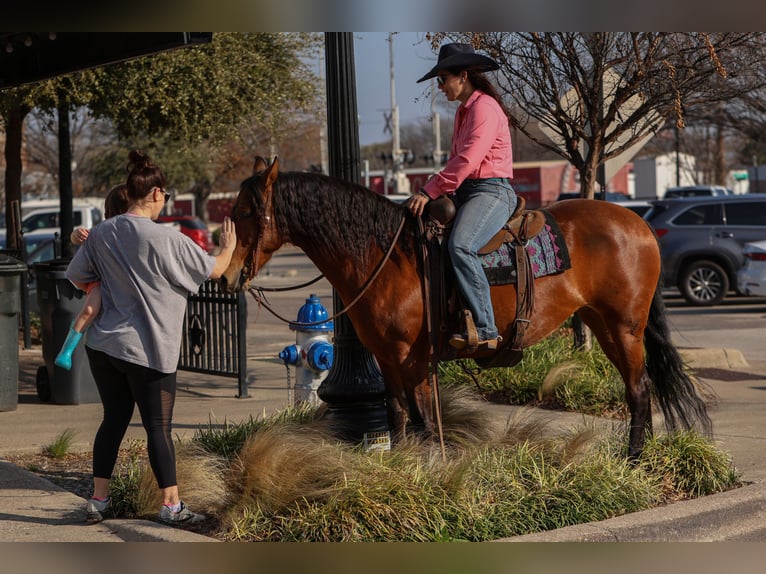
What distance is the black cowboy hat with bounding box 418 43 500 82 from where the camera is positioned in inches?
249

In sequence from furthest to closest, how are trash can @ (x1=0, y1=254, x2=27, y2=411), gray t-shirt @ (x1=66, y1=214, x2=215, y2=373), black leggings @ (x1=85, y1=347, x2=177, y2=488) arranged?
trash can @ (x1=0, y1=254, x2=27, y2=411) < black leggings @ (x1=85, y1=347, x2=177, y2=488) < gray t-shirt @ (x1=66, y1=214, x2=215, y2=373)

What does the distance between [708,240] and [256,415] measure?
42.1 feet

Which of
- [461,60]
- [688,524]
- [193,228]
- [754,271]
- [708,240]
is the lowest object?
[688,524]

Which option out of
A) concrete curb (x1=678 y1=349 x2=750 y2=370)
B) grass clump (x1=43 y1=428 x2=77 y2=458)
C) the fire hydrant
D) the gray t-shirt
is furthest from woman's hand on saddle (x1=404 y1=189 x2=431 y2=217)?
concrete curb (x1=678 y1=349 x2=750 y2=370)

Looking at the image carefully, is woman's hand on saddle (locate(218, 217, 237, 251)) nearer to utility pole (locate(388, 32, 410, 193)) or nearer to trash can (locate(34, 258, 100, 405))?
trash can (locate(34, 258, 100, 405))

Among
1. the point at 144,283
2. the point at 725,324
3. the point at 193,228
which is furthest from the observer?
the point at 193,228

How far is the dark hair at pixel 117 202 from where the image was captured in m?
6.41

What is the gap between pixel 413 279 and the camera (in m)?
6.41

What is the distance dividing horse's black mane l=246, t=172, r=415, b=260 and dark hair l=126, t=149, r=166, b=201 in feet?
2.20

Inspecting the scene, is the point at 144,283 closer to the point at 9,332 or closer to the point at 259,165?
the point at 259,165

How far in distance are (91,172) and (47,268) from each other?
151 ft

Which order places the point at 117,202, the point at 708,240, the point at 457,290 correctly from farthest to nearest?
the point at 708,240, the point at 117,202, the point at 457,290

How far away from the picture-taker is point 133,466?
22.1 feet

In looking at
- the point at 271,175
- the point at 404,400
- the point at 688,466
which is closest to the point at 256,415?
the point at 404,400
